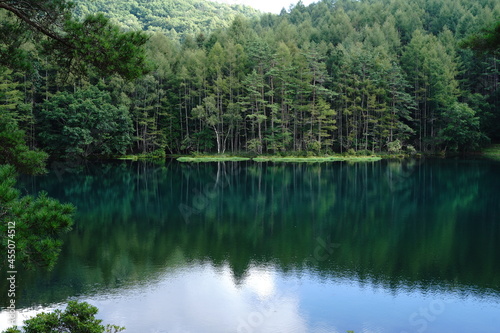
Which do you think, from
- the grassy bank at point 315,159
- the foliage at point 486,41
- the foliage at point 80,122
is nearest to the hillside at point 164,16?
the foliage at point 80,122

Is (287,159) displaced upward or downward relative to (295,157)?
downward

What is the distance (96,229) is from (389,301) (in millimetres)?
9907

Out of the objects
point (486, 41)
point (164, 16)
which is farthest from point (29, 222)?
point (164, 16)

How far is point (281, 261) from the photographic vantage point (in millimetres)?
11578

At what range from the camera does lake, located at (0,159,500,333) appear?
8.46 metres

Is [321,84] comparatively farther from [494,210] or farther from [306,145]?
[494,210]

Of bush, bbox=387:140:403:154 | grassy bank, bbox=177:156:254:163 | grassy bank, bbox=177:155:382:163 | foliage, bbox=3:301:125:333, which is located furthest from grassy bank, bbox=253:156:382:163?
foliage, bbox=3:301:125:333

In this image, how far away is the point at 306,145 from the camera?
43.2 m

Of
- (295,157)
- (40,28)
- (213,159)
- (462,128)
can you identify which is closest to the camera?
(40,28)

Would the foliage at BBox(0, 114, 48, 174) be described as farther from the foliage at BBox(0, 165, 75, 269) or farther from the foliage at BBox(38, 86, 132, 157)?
the foliage at BBox(38, 86, 132, 157)

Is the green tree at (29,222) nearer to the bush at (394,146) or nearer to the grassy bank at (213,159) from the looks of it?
the grassy bank at (213,159)

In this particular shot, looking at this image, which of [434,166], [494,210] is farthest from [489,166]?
[494,210]

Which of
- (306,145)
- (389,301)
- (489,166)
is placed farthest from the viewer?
(306,145)

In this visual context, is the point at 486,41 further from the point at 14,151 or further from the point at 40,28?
the point at 14,151
